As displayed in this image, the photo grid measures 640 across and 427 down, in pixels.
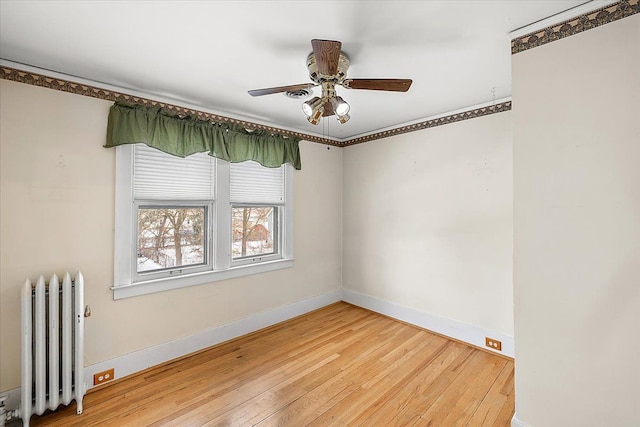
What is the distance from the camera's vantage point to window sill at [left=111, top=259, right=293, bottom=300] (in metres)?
2.36

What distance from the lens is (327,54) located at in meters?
1.52

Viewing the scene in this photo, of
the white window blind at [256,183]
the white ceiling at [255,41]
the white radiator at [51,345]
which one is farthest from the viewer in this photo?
the white window blind at [256,183]

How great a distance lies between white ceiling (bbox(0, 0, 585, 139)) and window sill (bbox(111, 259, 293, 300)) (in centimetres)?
171

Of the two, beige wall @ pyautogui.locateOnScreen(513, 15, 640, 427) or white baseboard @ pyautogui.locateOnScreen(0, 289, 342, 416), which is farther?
white baseboard @ pyautogui.locateOnScreen(0, 289, 342, 416)

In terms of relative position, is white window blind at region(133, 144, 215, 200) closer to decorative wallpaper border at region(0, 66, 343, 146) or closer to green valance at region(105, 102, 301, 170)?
green valance at region(105, 102, 301, 170)

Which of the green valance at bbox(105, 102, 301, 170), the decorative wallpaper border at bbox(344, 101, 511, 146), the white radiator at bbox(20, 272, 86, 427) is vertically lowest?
the white radiator at bbox(20, 272, 86, 427)

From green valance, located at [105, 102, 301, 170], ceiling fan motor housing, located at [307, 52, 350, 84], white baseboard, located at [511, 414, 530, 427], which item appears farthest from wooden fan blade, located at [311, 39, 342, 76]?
white baseboard, located at [511, 414, 530, 427]

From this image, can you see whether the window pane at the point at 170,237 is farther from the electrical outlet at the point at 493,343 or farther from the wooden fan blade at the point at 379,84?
the electrical outlet at the point at 493,343

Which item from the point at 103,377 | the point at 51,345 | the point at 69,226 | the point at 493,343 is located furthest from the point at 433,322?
the point at 69,226

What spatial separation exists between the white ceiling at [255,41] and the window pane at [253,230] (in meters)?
1.32

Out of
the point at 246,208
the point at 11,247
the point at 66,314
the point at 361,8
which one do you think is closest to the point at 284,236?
the point at 246,208

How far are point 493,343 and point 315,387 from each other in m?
1.85

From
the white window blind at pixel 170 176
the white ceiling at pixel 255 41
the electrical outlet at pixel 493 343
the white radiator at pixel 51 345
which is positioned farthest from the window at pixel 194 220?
the electrical outlet at pixel 493 343

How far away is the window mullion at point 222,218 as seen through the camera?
291 cm
